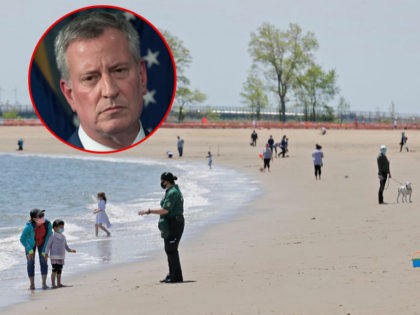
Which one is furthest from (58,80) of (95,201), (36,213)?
(95,201)

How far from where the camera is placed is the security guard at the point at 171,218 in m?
10.4

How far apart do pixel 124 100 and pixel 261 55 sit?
9466 centimetres

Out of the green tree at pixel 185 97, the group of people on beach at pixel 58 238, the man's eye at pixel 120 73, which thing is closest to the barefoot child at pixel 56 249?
the group of people on beach at pixel 58 238

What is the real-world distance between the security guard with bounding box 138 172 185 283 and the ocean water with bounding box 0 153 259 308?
1.93 m

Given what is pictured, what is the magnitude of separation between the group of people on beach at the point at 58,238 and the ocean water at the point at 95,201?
458mm

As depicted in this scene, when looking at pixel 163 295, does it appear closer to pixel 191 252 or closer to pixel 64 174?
pixel 191 252

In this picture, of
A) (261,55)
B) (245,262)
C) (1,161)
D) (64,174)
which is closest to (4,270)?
(245,262)

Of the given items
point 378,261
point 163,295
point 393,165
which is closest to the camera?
point 163,295

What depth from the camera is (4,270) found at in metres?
14.5

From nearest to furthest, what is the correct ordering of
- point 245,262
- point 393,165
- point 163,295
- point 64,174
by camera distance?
point 163,295, point 245,262, point 393,165, point 64,174

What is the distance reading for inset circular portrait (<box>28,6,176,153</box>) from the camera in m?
3.76

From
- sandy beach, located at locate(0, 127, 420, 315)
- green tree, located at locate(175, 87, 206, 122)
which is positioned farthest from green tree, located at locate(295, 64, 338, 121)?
sandy beach, located at locate(0, 127, 420, 315)

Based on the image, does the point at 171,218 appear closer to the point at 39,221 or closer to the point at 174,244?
the point at 174,244

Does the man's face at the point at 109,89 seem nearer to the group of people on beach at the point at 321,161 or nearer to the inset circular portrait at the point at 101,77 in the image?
the inset circular portrait at the point at 101,77
